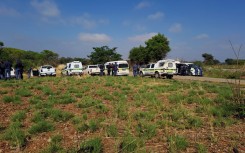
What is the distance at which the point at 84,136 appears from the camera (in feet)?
20.1

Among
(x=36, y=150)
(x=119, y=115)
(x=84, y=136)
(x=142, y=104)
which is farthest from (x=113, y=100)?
(x=36, y=150)

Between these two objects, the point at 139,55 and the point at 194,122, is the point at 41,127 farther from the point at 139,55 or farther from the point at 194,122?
the point at 139,55

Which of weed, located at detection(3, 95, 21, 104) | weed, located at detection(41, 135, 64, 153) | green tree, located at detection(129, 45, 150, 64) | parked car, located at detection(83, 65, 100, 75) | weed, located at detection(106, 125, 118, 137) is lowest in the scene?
weed, located at detection(41, 135, 64, 153)

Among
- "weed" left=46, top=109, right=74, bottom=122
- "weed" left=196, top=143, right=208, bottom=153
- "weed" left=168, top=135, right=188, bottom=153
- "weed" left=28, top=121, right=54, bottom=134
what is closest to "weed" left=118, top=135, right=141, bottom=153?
"weed" left=168, top=135, right=188, bottom=153

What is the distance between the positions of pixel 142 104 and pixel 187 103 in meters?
1.72

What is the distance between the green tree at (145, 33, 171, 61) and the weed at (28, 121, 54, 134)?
5569 centimetres

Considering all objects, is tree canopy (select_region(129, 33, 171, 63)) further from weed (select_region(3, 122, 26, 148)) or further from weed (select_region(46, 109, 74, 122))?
weed (select_region(3, 122, 26, 148))

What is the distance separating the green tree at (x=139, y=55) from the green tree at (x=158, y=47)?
7.86 ft

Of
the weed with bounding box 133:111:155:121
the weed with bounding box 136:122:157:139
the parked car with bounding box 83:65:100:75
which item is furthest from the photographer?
the parked car with bounding box 83:65:100:75

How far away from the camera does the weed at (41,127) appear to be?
255 inches

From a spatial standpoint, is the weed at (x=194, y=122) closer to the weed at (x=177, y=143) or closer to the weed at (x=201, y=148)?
the weed at (x=177, y=143)

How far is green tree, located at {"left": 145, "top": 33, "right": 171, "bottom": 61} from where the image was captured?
61.3 meters

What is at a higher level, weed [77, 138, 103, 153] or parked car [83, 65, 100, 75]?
parked car [83, 65, 100, 75]

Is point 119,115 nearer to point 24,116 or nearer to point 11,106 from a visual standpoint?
point 24,116
